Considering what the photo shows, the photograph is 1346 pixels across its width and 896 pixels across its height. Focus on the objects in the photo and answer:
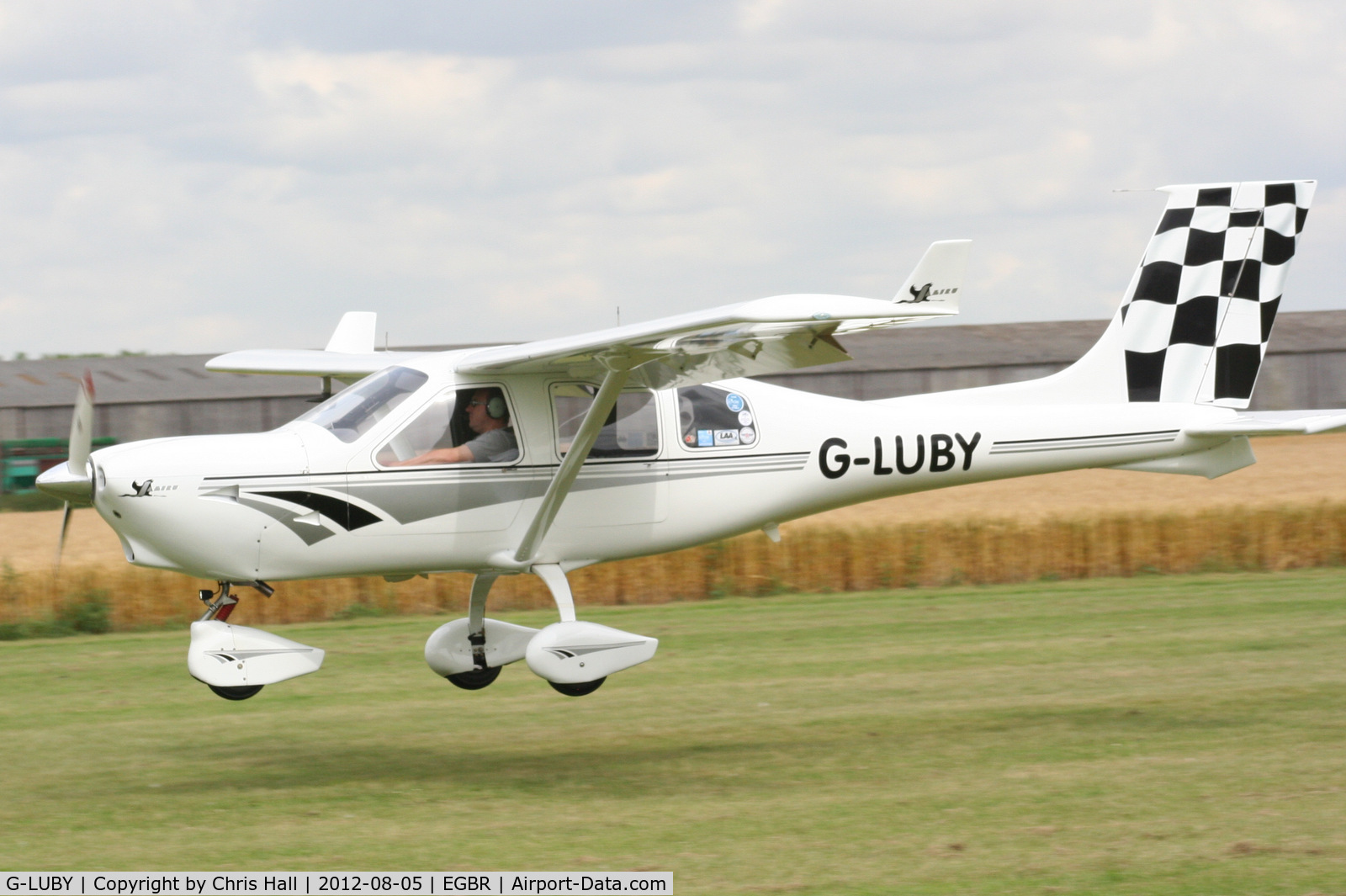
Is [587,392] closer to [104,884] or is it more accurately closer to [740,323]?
[740,323]

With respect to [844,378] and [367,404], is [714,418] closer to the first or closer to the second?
[367,404]

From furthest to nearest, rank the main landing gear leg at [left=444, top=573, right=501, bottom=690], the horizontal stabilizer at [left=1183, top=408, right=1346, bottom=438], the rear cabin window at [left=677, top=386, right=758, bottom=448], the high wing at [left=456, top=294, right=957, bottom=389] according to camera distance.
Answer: the main landing gear leg at [left=444, top=573, right=501, bottom=690] < the horizontal stabilizer at [left=1183, top=408, right=1346, bottom=438] < the rear cabin window at [left=677, top=386, right=758, bottom=448] < the high wing at [left=456, top=294, right=957, bottom=389]

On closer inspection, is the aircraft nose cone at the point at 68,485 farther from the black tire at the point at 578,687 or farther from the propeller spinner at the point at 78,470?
the black tire at the point at 578,687

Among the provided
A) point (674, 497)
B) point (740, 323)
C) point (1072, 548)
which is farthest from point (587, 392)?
point (1072, 548)

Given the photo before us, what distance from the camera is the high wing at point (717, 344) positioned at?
7.38 metres

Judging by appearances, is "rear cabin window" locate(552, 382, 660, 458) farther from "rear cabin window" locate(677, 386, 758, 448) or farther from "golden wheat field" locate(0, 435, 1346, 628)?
"golden wheat field" locate(0, 435, 1346, 628)

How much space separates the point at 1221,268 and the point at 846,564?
9157 millimetres

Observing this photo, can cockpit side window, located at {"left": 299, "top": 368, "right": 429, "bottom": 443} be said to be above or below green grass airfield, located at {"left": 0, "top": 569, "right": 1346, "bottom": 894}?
above

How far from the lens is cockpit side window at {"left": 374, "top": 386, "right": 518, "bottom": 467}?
9125 mm

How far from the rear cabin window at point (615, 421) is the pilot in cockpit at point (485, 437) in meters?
0.32

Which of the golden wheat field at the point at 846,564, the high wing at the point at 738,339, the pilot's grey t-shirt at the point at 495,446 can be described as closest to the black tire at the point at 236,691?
the pilot's grey t-shirt at the point at 495,446

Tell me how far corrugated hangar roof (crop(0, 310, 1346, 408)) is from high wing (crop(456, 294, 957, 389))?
2884cm

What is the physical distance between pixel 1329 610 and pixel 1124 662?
398 centimetres

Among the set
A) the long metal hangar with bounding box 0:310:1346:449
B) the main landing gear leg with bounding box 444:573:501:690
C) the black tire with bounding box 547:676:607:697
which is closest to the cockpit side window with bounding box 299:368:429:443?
the main landing gear leg with bounding box 444:573:501:690
